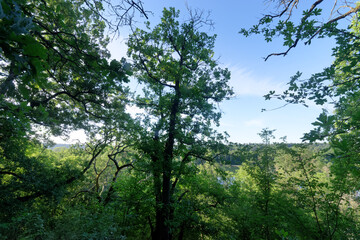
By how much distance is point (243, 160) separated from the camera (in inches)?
326

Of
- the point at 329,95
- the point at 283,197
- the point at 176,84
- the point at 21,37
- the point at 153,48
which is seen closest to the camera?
the point at 21,37

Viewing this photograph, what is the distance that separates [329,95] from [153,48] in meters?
8.37

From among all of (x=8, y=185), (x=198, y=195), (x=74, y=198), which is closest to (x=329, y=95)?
(x=198, y=195)

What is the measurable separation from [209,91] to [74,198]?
14.3 meters

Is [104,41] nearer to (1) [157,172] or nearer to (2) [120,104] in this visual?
(2) [120,104]

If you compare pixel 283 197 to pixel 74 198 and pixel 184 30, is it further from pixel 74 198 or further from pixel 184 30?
pixel 74 198

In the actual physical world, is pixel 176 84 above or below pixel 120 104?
above

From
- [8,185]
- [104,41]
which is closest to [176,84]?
[104,41]

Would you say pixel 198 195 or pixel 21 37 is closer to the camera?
pixel 21 37

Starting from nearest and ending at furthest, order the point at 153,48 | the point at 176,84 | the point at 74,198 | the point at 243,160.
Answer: the point at 243,160, the point at 153,48, the point at 176,84, the point at 74,198

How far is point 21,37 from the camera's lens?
0.84 m

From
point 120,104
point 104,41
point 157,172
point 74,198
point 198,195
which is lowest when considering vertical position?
point 74,198

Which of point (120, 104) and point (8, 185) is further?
point (120, 104)

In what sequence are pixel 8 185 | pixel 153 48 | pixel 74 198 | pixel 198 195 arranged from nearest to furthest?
pixel 8 185 < pixel 153 48 < pixel 198 195 < pixel 74 198
